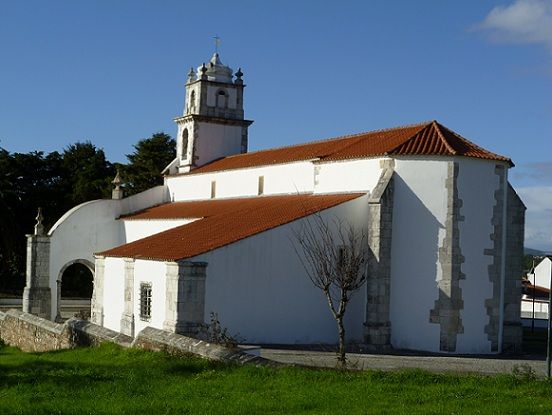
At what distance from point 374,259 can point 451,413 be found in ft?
45.8

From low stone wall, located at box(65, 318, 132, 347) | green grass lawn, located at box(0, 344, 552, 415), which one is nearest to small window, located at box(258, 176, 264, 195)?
low stone wall, located at box(65, 318, 132, 347)

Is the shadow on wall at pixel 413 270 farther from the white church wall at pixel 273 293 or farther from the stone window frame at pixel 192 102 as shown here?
the stone window frame at pixel 192 102

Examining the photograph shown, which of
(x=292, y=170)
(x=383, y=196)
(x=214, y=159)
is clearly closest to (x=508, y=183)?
(x=383, y=196)

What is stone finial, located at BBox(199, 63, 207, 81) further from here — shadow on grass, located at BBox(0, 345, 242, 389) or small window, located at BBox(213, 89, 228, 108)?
shadow on grass, located at BBox(0, 345, 242, 389)

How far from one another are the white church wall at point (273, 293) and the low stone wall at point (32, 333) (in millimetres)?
4020

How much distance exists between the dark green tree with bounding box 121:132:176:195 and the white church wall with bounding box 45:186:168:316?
24507mm

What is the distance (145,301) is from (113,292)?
3.61 metres

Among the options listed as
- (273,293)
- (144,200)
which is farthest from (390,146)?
(144,200)

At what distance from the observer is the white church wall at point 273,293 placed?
25016 mm

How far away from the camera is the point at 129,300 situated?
93.9ft

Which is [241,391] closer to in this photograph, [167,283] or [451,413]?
[451,413]

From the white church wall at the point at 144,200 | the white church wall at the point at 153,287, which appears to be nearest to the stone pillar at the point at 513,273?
the white church wall at the point at 153,287

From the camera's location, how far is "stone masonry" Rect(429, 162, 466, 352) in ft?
83.5

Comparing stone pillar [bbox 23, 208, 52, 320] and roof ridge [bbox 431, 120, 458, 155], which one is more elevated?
roof ridge [bbox 431, 120, 458, 155]
